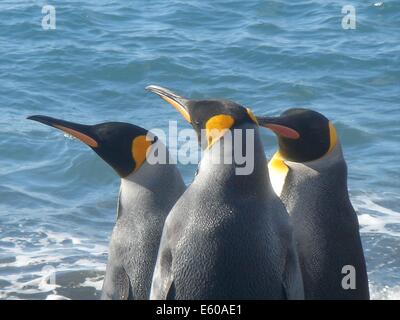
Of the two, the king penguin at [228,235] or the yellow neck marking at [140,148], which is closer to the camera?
the king penguin at [228,235]

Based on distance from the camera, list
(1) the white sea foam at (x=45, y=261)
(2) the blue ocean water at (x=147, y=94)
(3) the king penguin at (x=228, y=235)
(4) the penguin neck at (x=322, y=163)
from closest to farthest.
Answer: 1. (3) the king penguin at (x=228, y=235)
2. (4) the penguin neck at (x=322, y=163)
3. (1) the white sea foam at (x=45, y=261)
4. (2) the blue ocean water at (x=147, y=94)

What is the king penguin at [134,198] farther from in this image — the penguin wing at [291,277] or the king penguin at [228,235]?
the penguin wing at [291,277]

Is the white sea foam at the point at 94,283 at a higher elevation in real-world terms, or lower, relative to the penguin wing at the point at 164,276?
higher

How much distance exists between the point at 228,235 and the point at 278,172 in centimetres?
96

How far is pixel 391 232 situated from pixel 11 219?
10.7 ft

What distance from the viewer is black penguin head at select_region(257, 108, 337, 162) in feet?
16.1

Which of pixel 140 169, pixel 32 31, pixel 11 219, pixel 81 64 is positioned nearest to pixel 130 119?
pixel 81 64

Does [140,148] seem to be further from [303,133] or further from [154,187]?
[303,133]

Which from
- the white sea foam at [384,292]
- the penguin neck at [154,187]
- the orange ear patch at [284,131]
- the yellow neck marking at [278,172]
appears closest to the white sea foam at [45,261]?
the penguin neck at [154,187]

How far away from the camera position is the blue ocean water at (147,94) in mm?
7629

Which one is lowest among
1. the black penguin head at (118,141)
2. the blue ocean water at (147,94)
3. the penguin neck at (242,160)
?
the penguin neck at (242,160)

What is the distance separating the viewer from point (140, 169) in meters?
4.98

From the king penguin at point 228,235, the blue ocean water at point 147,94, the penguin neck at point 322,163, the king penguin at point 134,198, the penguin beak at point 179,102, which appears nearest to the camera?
the king penguin at point 228,235

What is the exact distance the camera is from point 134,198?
16.2 ft
